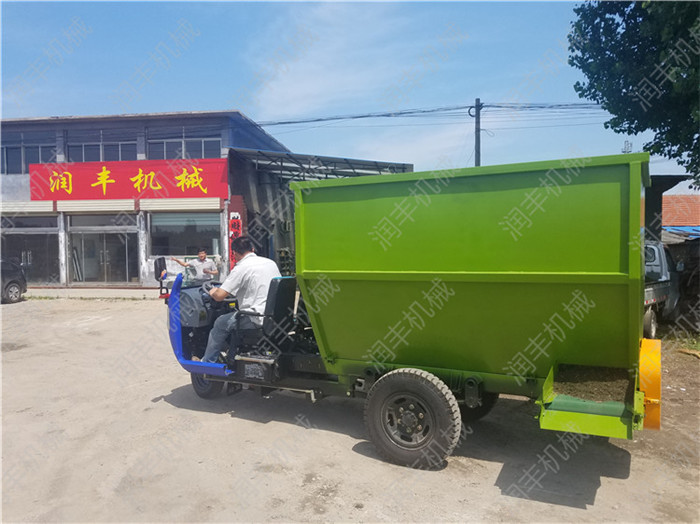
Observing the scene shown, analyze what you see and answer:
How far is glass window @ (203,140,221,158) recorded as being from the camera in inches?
713

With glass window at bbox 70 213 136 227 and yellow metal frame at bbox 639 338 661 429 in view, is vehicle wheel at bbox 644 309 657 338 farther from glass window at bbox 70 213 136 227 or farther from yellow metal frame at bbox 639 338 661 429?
glass window at bbox 70 213 136 227

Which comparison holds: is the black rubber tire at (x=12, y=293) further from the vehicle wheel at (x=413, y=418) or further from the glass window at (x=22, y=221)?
the vehicle wheel at (x=413, y=418)

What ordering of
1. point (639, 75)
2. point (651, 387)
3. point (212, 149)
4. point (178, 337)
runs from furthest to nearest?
point (212, 149)
point (639, 75)
point (178, 337)
point (651, 387)

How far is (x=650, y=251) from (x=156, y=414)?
344 inches

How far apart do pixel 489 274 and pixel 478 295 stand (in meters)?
0.20

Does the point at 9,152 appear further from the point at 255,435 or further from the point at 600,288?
the point at 600,288

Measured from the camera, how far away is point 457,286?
366cm

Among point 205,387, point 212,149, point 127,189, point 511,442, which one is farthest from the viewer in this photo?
point 127,189

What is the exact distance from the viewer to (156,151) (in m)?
18.4

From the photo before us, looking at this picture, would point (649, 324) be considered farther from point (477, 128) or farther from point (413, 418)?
point (477, 128)

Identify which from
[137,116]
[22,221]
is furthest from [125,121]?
[22,221]

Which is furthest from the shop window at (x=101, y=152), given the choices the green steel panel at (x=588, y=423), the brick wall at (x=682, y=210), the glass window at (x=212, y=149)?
the brick wall at (x=682, y=210)

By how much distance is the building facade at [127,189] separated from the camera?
A: 17.9m

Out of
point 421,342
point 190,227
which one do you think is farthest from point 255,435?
point 190,227
